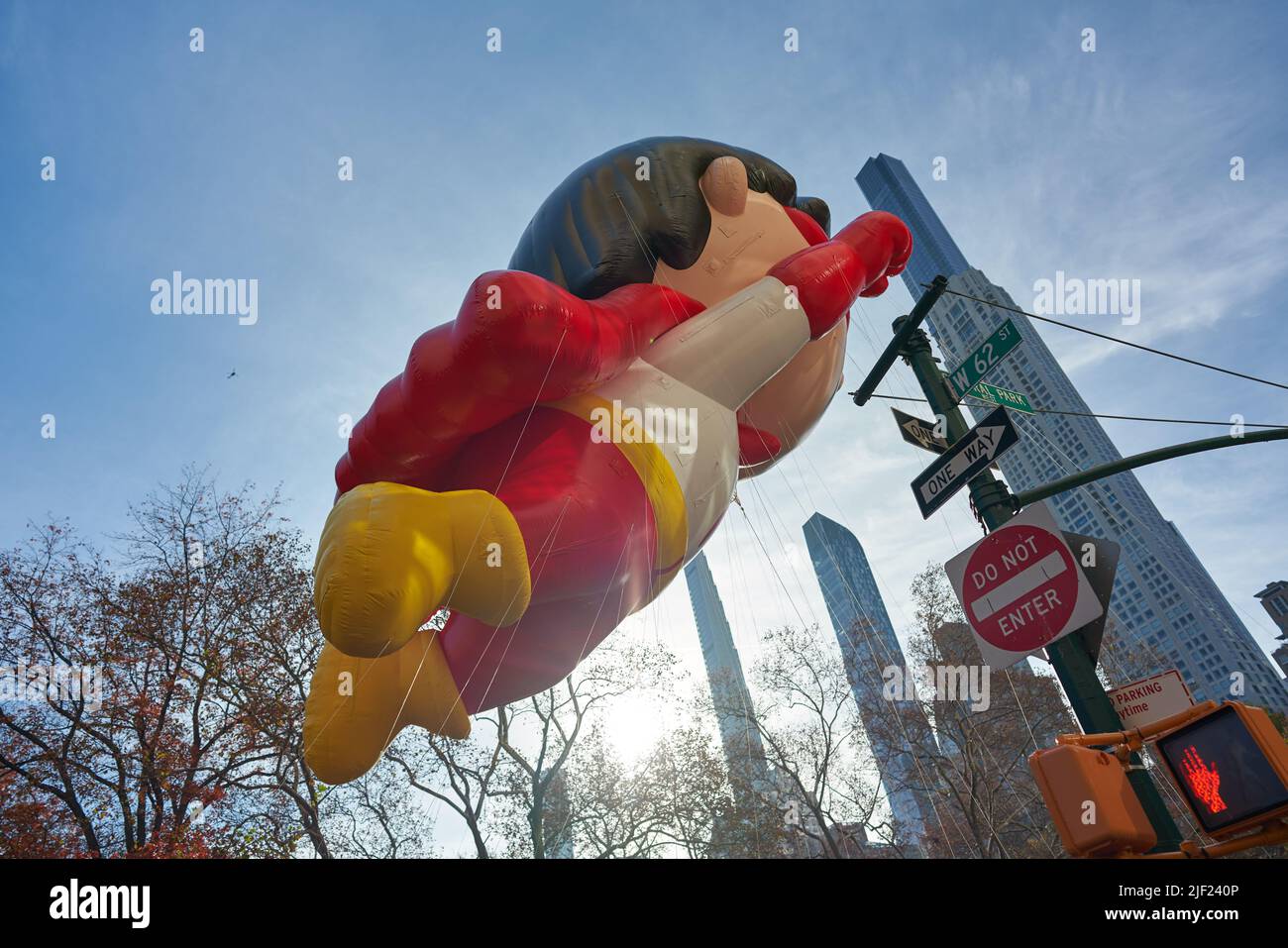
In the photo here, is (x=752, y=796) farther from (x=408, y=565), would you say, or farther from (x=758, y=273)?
(x=408, y=565)

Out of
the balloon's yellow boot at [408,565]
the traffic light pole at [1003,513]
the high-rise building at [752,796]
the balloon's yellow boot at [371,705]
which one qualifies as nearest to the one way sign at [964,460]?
the traffic light pole at [1003,513]

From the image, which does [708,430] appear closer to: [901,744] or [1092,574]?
[1092,574]

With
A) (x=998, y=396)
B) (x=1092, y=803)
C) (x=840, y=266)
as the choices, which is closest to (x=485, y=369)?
(x=840, y=266)

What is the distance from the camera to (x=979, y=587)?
4266 mm

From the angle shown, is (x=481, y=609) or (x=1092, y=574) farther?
(x=1092, y=574)

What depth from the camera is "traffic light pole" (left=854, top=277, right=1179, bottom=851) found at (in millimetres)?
3334

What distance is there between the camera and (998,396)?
5883mm

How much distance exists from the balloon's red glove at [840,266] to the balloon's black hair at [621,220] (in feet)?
2.53

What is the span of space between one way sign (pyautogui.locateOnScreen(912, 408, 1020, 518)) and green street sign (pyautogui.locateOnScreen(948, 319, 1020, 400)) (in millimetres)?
866

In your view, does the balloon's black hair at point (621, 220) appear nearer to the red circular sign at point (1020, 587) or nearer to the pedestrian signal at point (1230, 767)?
the red circular sign at point (1020, 587)

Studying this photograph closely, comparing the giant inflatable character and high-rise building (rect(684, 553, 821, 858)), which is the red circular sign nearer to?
the giant inflatable character

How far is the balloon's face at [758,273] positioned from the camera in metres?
5.39

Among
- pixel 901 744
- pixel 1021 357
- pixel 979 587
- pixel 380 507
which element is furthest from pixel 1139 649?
pixel 1021 357

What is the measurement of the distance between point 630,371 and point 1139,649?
2492cm
